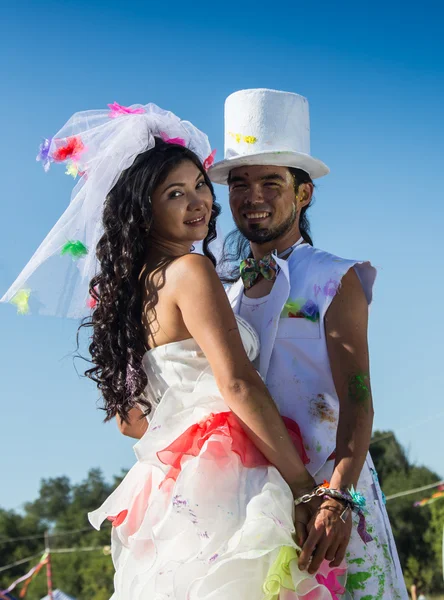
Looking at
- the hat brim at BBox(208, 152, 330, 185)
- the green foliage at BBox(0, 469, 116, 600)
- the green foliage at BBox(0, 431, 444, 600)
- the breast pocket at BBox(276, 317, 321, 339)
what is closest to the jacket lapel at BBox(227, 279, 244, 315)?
the breast pocket at BBox(276, 317, 321, 339)

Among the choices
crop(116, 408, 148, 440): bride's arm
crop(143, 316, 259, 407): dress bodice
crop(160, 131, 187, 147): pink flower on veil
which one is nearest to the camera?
crop(143, 316, 259, 407): dress bodice

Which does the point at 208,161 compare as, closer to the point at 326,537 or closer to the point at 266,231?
the point at 266,231

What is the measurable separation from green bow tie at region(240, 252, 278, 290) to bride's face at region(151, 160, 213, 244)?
267 mm

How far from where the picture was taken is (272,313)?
3.25m

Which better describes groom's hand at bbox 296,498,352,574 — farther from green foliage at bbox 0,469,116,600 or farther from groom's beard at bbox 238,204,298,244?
green foliage at bbox 0,469,116,600

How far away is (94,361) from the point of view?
3324 mm

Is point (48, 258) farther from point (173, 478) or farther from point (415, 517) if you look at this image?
point (415, 517)

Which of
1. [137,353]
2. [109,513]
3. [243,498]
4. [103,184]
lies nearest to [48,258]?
[103,184]

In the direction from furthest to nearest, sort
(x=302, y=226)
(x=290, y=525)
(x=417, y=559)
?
(x=417, y=559) → (x=302, y=226) → (x=290, y=525)

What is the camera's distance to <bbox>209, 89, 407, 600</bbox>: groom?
2932 mm

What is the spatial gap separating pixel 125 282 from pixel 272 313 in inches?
19.9

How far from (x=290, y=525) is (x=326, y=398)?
1.89ft

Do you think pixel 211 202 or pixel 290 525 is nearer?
pixel 290 525

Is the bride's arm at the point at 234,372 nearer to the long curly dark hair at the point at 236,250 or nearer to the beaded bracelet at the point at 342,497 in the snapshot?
the beaded bracelet at the point at 342,497
